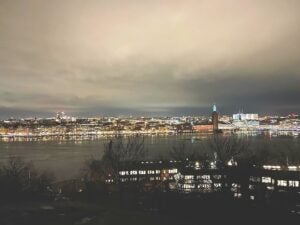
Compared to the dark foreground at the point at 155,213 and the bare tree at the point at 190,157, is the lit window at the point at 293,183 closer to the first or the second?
the bare tree at the point at 190,157

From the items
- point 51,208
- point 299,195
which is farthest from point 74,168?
point 51,208

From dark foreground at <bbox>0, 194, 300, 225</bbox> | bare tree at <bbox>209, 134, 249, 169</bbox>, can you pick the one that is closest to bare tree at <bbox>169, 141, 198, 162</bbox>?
bare tree at <bbox>209, 134, 249, 169</bbox>

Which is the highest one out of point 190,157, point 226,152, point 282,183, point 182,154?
point 226,152

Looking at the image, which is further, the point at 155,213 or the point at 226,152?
the point at 226,152

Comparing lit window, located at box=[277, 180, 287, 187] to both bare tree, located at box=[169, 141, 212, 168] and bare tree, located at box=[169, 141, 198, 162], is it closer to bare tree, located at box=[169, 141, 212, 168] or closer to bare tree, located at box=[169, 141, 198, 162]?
bare tree, located at box=[169, 141, 212, 168]

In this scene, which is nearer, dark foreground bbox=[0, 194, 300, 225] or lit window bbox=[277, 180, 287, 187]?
dark foreground bbox=[0, 194, 300, 225]

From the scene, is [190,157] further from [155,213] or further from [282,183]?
[155,213]

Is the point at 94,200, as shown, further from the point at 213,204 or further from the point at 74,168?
the point at 74,168

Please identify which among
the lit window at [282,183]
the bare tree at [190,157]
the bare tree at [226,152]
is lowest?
the lit window at [282,183]

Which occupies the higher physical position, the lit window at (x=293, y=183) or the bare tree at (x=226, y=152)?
the bare tree at (x=226, y=152)

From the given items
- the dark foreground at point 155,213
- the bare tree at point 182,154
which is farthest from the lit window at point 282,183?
the dark foreground at point 155,213

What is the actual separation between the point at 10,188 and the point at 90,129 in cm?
7691

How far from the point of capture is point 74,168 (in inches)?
1035

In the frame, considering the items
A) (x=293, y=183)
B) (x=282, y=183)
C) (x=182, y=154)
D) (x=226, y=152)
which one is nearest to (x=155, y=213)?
(x=226, y=152)
